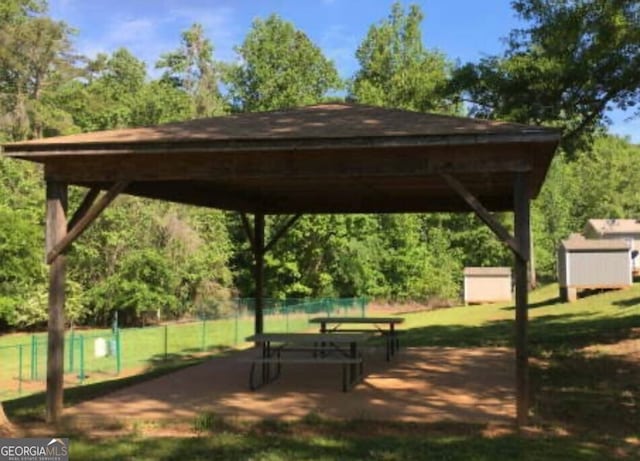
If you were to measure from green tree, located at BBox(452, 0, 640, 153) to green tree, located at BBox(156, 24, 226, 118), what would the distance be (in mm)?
36853

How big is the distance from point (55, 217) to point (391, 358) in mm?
6641

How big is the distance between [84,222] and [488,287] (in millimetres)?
30228

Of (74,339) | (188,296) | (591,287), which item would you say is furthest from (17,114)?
(591,287)

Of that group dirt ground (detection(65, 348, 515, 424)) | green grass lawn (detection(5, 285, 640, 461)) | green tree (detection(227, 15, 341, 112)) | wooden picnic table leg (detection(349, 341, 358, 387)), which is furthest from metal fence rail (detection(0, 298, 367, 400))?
green tree (detection(227, 15, 341, 112))

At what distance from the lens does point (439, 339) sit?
57.5 ft

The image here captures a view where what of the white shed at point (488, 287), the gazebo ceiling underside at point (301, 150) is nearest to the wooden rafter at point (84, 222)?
the gazebo ceiling underside at point (301, 150)

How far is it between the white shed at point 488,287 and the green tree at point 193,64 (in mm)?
22733

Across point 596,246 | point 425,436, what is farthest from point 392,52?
point 425,436

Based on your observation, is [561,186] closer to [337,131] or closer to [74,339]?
[74,339]

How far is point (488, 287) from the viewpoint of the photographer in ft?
120

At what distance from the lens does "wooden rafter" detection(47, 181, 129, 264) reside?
845 cm

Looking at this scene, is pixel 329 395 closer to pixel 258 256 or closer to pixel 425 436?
pixel 425 436

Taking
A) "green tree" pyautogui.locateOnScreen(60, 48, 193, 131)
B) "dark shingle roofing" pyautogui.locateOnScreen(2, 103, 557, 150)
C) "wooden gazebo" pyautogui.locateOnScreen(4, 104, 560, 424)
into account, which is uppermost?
"green tree" pyautogui.locateOnScreen(60, 48, 193, 131)

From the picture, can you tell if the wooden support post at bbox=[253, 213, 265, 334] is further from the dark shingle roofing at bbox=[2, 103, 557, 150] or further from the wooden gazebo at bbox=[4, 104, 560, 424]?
the wooden gazebo at bbox=[4, 104, 560, 424]
